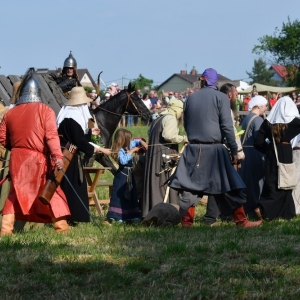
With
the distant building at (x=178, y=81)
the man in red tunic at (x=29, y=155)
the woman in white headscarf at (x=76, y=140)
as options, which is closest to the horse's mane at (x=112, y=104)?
the woman in white headscarf at (x=76, y=140)

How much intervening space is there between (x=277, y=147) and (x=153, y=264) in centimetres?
409

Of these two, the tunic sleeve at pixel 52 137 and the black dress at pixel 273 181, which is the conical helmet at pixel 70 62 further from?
the tunic sleeve at pixel 52 137

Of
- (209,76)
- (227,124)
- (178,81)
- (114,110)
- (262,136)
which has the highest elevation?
(178,81)

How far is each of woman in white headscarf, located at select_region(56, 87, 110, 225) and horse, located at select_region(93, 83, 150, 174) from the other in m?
3.72

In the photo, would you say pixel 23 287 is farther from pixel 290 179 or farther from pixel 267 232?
pixel 290 179

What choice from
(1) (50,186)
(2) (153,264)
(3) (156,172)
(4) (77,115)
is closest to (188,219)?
(3) (156,172)

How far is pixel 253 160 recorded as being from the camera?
11875 mm

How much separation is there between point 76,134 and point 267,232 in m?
2.42

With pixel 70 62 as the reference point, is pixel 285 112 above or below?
below

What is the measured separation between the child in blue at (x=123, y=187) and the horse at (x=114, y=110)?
299cm

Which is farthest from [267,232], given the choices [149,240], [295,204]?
[295,204]

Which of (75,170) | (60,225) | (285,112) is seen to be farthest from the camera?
(285,112)

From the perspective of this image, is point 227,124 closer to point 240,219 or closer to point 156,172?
point 240,219

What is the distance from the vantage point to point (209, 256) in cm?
793
